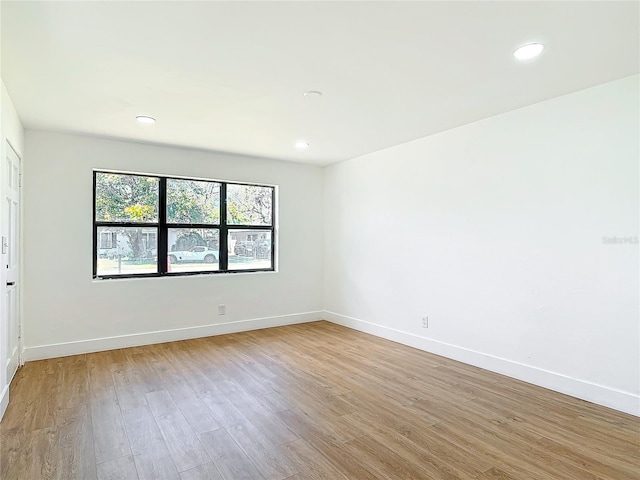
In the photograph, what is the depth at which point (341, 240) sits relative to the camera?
557 centimetres

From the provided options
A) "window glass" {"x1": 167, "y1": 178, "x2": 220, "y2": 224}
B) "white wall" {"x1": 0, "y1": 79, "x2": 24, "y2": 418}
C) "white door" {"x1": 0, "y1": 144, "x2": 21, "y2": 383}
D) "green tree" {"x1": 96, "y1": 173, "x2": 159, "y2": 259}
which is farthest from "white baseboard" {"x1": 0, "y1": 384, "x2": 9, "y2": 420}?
"window glass" {"x1": 167, "y1": 178, "x2": 220, "y2": 224}

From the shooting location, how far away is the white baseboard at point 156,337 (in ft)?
12.9

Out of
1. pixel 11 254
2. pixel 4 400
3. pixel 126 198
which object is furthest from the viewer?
pixel 126 198

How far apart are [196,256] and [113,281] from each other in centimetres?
100

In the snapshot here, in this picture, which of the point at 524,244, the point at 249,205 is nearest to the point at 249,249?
the point at 249,205

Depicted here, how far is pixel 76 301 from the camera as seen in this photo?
411cm

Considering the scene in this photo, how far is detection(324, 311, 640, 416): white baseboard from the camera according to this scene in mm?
2730

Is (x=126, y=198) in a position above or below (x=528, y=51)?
below

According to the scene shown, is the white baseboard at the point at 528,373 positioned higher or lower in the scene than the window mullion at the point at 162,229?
lower

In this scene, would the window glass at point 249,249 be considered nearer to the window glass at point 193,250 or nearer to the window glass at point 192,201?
the window glass at point 193,250

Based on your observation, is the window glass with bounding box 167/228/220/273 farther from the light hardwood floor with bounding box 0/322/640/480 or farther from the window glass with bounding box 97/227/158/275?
Answer: the light hardwood floor with bounding box 0/322/640/480

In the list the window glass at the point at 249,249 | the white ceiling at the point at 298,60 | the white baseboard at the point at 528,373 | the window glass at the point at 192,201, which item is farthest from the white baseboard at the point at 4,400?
the white baseboard at the point at 528,373

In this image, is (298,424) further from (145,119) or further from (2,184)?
(145,119)

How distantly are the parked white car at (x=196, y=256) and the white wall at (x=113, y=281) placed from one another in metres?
0.23
